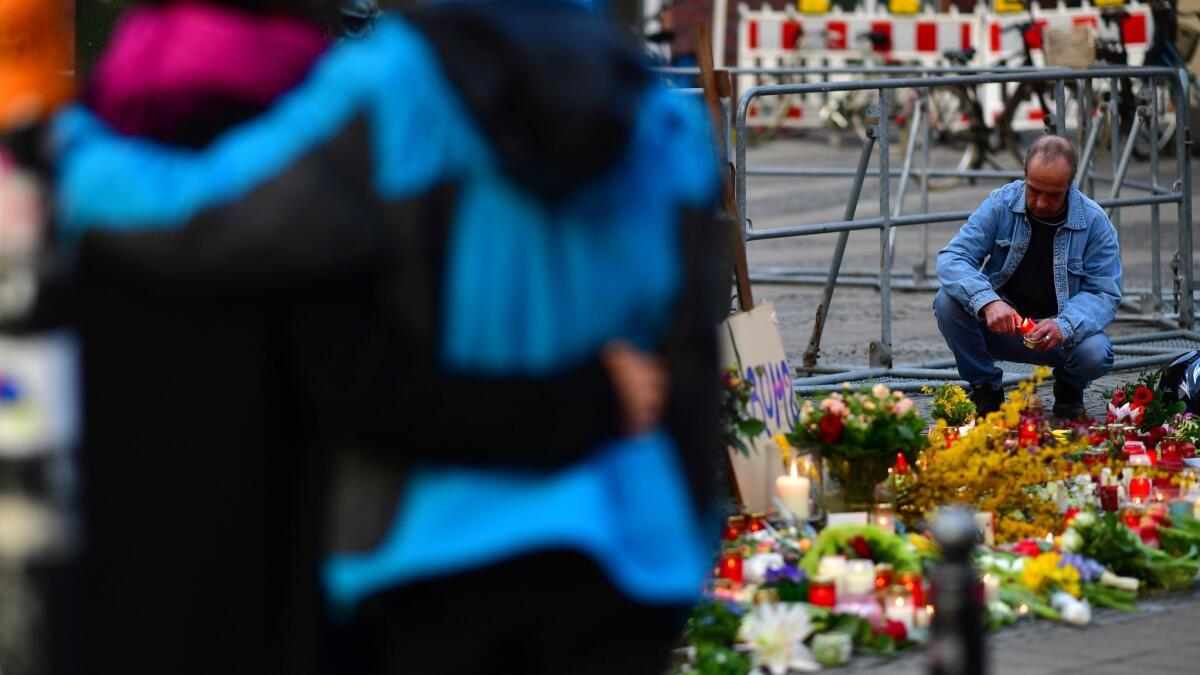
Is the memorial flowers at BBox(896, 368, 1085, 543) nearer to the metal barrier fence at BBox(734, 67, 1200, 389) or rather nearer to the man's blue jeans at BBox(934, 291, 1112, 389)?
the man's blue jeans at BBox(934, 291, 1112, 389)

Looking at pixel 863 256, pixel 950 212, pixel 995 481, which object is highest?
pixel 950 212

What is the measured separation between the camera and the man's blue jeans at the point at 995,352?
7.33m

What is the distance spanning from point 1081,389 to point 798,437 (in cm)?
209

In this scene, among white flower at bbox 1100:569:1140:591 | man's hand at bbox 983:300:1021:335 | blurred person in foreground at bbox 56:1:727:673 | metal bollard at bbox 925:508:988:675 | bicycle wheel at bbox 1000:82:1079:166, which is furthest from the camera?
bicycle wheel at bbox 1000:82:1079:166

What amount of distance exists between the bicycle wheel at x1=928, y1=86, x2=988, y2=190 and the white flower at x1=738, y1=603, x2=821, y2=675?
12619mm

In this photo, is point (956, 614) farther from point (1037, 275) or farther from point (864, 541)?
point (1037, 275)

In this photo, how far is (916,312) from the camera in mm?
11469

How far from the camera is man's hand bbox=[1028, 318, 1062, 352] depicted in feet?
23.2

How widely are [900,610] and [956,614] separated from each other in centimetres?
238

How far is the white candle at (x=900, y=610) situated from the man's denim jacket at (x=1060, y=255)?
8.21ft

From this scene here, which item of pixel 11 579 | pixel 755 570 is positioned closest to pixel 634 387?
pixel 11 579

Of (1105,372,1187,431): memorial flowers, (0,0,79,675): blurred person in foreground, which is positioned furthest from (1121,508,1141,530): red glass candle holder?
(0,0,79,675): blurred person in foreground

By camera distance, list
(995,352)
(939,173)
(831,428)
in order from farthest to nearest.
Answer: (939,173)
(995,352)
(831,428)

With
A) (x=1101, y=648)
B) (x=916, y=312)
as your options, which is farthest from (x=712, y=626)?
(x=916, y=312)
